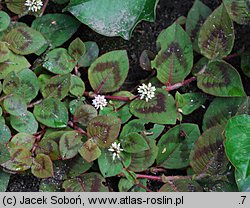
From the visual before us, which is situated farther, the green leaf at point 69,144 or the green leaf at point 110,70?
the green leaf at point 110,70

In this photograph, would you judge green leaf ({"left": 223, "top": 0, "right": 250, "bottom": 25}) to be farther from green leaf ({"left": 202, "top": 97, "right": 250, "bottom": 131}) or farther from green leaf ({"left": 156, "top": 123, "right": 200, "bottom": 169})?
green leaf ({"left": 156, "top": 123, "right": 200, "bottom": 169})

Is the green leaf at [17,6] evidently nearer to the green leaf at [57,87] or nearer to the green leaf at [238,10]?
the green leaf at [57,87]

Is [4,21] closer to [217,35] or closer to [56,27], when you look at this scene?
[56,27]

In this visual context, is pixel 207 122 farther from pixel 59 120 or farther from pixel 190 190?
pixel 59 120

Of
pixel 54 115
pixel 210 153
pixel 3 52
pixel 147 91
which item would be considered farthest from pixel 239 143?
pixel 3 52

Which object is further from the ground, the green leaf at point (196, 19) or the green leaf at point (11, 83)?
the green leaf at point (196, 19)

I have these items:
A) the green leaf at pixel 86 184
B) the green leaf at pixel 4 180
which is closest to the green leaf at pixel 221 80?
the green leaf at pixel 86 184
